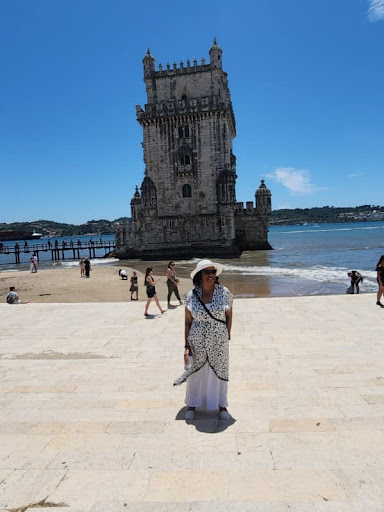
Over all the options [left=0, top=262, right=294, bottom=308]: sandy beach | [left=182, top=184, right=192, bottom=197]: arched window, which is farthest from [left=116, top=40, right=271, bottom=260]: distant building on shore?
[left=0, top=262, right=294, bottom=308]: sandy beach

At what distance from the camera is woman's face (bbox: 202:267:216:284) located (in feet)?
14.5

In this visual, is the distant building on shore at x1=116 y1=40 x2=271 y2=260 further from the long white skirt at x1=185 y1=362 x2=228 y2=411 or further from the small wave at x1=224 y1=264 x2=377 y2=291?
the long white skirt at x1=185 y1=362 x2=228 y2=411

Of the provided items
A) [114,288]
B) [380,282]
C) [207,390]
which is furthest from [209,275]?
[114,288]

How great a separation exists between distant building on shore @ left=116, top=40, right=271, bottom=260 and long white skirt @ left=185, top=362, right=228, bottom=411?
36704 millimetres

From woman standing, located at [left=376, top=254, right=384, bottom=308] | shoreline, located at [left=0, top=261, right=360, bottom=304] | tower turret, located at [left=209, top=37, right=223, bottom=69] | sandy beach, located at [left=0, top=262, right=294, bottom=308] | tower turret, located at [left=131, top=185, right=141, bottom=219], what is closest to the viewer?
woman standing, located at [left=376, top=254, right=384, bottom=308]

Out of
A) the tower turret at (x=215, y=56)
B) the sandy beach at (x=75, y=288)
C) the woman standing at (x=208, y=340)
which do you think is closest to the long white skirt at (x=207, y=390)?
the woman standing at (x=208, y=340)

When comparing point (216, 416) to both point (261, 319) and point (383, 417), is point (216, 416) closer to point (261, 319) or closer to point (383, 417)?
point (383, 417)

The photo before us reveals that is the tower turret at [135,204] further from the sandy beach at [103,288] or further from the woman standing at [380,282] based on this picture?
the woman standing at [380,282]

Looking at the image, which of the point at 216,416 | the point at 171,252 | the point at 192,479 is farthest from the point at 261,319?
the point at 171,252

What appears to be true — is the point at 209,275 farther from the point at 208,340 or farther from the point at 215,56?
the point at 215,56

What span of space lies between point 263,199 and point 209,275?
43.8m

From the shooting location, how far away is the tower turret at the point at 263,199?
46906mm

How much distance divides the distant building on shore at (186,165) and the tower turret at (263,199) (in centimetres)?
632

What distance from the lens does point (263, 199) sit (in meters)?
46.9
